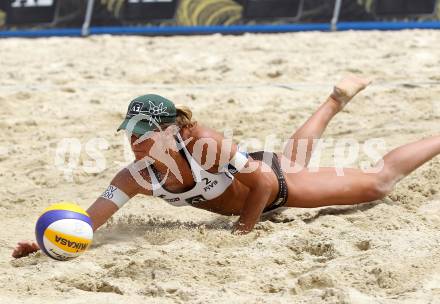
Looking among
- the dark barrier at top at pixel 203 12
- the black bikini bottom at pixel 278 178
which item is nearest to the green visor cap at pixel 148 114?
the black bikini bottom at pixel 278 178

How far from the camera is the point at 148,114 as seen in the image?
479 centimetres

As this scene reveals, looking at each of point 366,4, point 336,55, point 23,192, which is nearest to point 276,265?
point 23,192

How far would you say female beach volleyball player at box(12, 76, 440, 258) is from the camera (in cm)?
485

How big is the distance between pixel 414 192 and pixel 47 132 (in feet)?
11.0

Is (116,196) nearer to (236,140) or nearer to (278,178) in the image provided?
(278,178)

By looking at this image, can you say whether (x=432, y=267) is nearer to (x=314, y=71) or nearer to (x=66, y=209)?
(x=66, y=209)

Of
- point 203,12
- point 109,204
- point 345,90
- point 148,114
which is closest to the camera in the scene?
point 148,114

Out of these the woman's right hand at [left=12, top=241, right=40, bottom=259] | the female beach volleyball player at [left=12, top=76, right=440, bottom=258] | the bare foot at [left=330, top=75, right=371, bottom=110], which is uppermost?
the bare foot at [left=330, top=75, right=371, bottom=110]

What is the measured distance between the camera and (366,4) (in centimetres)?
1018

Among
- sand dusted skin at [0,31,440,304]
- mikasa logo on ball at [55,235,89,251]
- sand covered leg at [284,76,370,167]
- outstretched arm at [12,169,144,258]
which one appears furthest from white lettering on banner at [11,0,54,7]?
mikasa logo on ball at [55,235,89,251]

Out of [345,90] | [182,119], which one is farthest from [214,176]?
[345,90]

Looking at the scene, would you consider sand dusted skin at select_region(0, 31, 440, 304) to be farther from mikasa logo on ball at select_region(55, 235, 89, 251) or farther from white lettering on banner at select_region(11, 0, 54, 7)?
white lettering on banner at select_region(11, 0, 54, 7)

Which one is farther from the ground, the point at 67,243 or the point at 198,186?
the point at 198,186

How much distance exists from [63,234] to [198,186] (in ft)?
2.94
